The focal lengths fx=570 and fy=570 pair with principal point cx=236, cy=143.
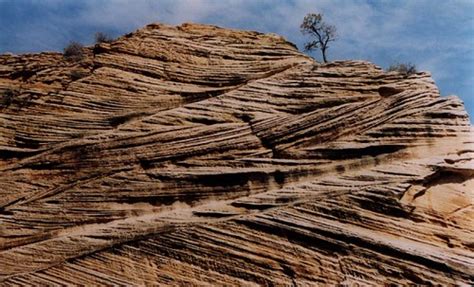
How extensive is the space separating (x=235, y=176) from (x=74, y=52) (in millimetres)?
8729

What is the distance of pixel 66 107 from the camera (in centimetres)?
1870

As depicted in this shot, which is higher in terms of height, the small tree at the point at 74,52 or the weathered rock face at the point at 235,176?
the small tree at the point at 74,52

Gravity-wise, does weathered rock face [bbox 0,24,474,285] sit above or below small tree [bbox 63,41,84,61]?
below

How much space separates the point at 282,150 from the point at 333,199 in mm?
2270

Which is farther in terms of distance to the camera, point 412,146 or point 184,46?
point 184,46

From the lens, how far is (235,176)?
53.9ft

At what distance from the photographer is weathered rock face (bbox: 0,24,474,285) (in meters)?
14.9

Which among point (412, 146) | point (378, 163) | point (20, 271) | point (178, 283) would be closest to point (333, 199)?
point (378, 163)

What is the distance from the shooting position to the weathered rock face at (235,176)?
14883 millimetres

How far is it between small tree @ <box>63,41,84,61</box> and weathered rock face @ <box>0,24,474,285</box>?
1.30 m

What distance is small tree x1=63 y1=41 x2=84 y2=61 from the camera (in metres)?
21.0

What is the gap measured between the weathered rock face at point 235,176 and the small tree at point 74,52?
4.27 ft

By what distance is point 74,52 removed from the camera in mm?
21109

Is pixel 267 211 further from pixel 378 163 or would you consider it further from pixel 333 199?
pixel 378 163
